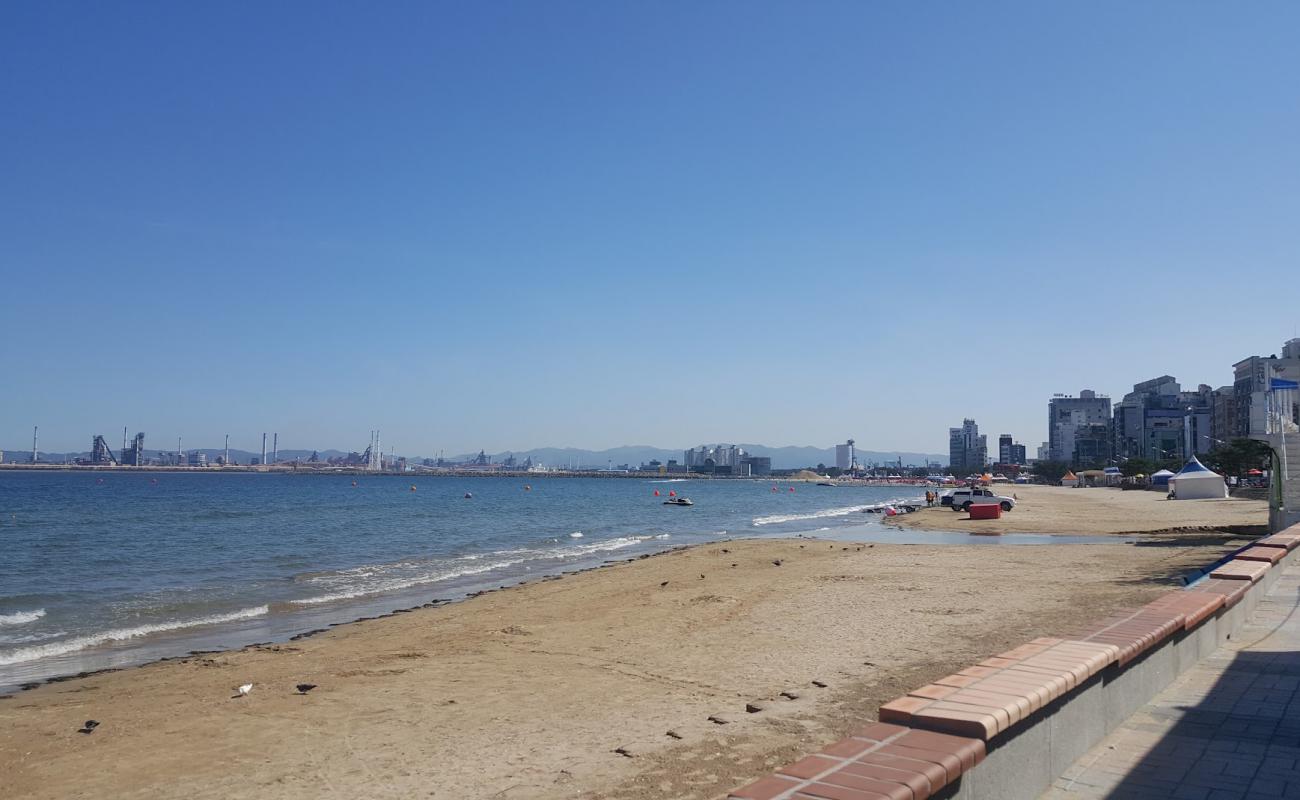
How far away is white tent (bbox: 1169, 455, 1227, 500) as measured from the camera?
2105 inches

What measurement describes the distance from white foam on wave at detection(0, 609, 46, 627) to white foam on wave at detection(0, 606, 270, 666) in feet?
10.1

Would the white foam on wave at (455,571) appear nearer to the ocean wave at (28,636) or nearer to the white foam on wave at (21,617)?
the ocean wave at (28,636)

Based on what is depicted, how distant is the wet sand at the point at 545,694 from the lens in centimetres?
666

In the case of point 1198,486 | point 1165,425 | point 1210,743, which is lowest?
point 1198,486

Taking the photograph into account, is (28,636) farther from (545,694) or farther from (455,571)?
(545,694)

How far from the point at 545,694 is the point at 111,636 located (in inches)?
442

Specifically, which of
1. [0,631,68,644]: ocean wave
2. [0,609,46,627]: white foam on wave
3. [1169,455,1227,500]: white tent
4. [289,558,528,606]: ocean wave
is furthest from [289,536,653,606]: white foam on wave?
[1169,455,1227,500]: white tent

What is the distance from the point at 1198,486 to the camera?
178 feet

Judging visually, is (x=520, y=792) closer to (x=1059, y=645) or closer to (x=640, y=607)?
(x=1059, y=645)

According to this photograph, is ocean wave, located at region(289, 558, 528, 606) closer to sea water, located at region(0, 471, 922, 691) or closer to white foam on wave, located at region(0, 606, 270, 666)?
sea water, located at region(0, 471, 922, 691)

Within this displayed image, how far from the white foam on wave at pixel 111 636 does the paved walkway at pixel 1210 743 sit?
52.3 ft

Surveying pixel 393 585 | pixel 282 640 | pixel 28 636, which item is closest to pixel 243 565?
pixel 393 585

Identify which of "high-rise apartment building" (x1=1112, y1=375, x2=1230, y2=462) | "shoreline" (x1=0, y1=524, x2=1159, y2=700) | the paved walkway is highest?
"high-rise apartment building" (x1=1112, y1=375, x2=1230, y2=462)

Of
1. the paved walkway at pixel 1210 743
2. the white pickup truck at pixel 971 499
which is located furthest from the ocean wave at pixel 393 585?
the white pickup truck at pixel 971 499
